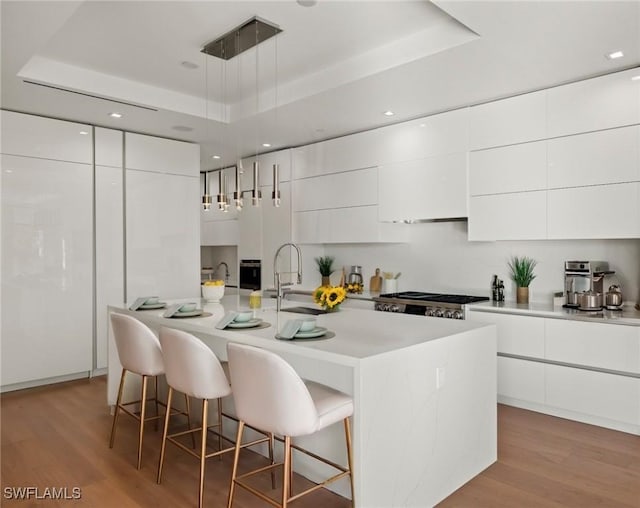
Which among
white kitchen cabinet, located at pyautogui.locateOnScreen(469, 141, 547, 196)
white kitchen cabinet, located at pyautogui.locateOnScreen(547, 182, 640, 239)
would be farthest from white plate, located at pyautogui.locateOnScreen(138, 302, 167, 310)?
white kitchen cabinet, located at pyautogui.locateOnScreen(547, 182, 640, 239)

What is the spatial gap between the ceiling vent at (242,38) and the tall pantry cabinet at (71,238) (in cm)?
207

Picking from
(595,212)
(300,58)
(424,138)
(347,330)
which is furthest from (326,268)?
(347,330)

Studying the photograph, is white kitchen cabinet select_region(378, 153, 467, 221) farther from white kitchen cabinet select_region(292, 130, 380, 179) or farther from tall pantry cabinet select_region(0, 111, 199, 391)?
tall pantry cabinet select_region(0, 111, 199, 391)

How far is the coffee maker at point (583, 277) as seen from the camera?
12.3 ft

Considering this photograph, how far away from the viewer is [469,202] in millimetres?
4242

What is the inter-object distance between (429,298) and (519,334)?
3.04 feet

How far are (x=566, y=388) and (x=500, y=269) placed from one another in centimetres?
127

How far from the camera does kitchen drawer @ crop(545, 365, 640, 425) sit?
327cm

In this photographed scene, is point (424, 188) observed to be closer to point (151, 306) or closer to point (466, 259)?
point (466, 259)

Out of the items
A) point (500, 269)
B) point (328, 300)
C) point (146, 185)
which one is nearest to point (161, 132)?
point (146, 185)

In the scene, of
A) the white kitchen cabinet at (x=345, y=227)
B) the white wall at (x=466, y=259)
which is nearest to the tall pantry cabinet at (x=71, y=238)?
the white kitchen cabinet at (x=345, y=227)

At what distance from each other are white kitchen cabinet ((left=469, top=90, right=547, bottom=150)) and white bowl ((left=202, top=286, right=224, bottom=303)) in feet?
8.24

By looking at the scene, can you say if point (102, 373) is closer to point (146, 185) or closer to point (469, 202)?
point (146, 185)

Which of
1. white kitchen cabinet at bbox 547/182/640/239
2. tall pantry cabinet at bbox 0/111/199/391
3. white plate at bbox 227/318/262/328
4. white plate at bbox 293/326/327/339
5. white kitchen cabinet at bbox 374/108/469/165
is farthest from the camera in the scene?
tall pantry cabinet at bbox 0/111/199/391
